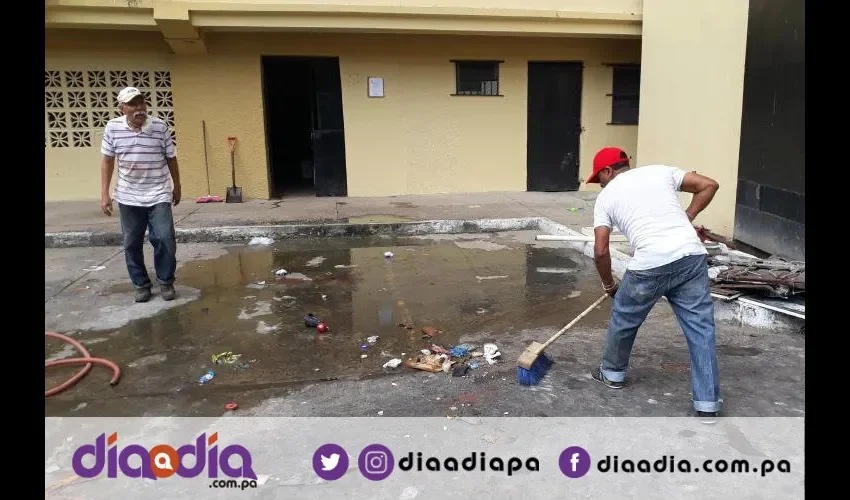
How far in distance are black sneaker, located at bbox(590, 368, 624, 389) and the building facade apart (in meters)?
5.42

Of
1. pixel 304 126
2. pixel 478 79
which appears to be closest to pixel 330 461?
pixel 478 79

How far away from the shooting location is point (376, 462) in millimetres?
2830

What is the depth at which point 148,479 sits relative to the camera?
8.95 feet

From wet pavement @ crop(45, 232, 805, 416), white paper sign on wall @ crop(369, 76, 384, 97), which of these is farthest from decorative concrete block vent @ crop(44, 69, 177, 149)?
wet pavement @ crop(45, 232, 805, 416)

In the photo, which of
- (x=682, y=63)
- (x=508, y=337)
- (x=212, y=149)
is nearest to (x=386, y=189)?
(x=212, y=149)

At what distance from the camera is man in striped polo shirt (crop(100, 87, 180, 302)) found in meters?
5.18

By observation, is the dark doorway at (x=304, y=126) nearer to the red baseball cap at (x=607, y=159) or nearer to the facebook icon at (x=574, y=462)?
the red baseball cap at (x=607, y=159)

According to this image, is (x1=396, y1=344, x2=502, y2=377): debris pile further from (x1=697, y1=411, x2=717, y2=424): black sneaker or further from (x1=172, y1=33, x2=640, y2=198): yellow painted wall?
(x1=172, y1=33, x2=640, y2=198): yellow painted wall

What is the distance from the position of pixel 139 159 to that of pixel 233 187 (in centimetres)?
545

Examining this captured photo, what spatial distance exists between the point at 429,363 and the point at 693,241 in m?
1.75

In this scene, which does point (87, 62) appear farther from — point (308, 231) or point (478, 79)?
point (478, 79)

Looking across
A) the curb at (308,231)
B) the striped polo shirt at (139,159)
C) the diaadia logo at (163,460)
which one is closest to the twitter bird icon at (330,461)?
the diaadia logo at (163,460)

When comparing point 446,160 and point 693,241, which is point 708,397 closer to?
point 693,241

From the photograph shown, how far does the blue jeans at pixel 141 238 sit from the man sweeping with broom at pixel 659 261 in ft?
12.5
